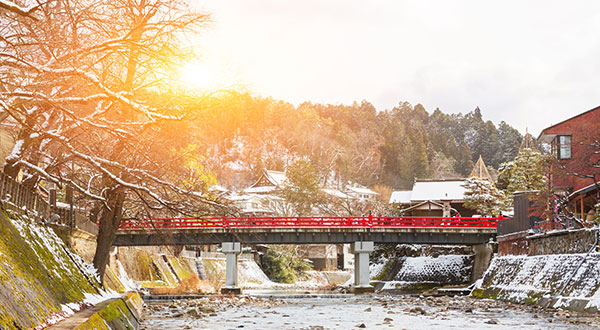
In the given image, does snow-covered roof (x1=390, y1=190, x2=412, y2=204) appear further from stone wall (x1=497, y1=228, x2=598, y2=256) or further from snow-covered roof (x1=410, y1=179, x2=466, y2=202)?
stone wall (x1=497, y1=228, x2=598, y2=256)

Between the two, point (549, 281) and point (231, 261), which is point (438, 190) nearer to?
point (231, 261)

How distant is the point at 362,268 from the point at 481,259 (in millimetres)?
9418

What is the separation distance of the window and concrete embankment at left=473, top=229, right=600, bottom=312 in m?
6.16

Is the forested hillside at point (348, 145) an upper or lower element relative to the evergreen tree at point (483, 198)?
upper

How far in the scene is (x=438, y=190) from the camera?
7181 centimetres

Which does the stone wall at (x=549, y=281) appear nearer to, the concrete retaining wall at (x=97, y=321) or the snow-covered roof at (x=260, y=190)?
the concrete retaining wall at (x=97, y=321)

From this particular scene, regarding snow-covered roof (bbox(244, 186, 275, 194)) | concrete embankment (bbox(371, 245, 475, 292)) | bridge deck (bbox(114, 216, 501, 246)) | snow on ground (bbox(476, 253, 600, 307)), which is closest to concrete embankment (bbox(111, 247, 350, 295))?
bridge deck (bbox(114, 216, 501, 246))

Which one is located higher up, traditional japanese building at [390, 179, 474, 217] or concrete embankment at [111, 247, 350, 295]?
traditional japanese building at [390, 179, 474, 217]

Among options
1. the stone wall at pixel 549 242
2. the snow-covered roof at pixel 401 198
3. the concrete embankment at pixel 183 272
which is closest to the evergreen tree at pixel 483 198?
the snow-covered roof at pixel 401 198

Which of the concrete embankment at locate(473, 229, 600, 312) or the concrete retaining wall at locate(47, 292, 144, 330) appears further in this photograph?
the concrete embankment at locate(473, 229, 600, 312)

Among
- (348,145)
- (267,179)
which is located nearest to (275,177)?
(267,179)

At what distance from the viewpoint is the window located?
39.2m

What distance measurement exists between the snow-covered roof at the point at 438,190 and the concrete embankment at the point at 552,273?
29.7 meters

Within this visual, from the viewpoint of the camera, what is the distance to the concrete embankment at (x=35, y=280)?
840cm
